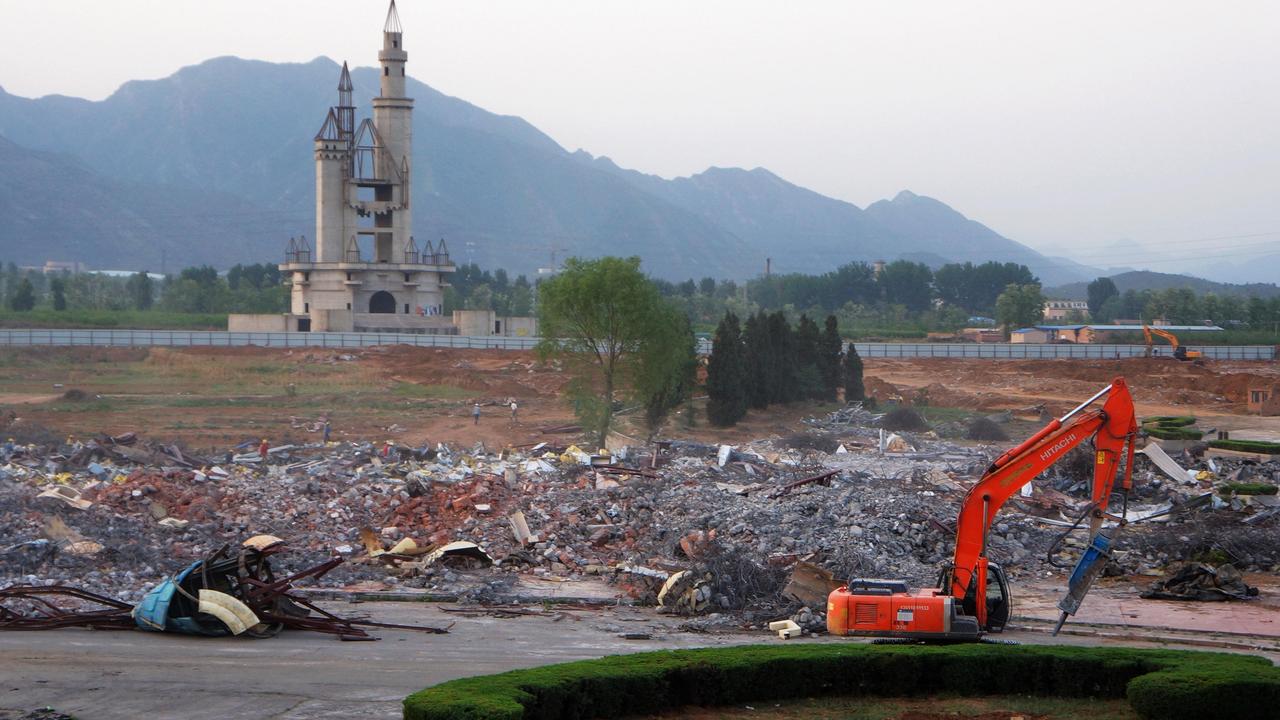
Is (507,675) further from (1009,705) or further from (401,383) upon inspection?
(401,383)

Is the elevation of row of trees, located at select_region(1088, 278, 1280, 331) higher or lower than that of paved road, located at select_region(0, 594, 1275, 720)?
higher

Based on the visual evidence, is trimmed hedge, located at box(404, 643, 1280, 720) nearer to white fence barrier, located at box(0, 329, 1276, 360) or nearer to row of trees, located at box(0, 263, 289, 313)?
white fence barrier, located at box(0, 329, 1276, 360)

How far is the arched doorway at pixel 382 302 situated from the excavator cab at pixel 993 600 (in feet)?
198

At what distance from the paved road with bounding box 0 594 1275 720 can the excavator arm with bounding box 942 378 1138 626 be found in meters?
2.22

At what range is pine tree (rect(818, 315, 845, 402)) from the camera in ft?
169

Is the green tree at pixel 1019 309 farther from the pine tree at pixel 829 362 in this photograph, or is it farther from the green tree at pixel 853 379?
the pine tree at pixel 829 362

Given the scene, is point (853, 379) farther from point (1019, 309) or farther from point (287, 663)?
point (1019, 309)

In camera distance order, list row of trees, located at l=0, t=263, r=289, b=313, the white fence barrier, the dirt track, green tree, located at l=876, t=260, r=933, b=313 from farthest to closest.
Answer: green tree, located at l=876, t=260, r=933, b=313, row of trees, located at l=0, t=263, r=289, b=313, the white fence barrier, the dirt track

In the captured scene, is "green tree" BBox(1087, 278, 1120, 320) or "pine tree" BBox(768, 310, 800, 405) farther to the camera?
"green tree" BBox(1087, 278, 1120, 320)

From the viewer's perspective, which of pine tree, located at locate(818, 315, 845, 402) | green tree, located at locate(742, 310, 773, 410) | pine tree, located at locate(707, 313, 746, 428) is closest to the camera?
pine tree, located at locate(707, 313, 746, 428)

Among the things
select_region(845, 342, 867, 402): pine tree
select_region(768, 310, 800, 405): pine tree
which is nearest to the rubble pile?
select_region(768, 310, 800, 405): pine tree

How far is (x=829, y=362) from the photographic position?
5188 centimetres

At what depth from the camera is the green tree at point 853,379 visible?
5158 cm

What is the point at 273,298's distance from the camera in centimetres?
9494
